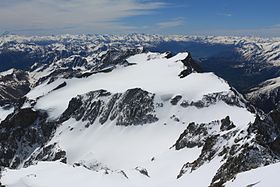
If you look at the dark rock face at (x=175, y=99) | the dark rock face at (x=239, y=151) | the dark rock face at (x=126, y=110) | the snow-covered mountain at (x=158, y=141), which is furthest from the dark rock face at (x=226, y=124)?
the dark rock face at (x=175, y=99)

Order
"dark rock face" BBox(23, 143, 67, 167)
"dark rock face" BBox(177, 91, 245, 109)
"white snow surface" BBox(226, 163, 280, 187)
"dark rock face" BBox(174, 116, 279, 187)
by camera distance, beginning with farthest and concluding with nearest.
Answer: "dark rock face" BBox(23, 143, 67, 167)
"dark rock face" BBox(177, 91, 245, 109)
"dark rock face" BBox(174, 116, 279, 187)
"white snow surface" BBox(226, 163, 280, 187)

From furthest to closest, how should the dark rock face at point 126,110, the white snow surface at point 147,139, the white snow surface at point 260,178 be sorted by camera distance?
the dark rock face at point 126,110 < the white snow surface at point 147,139 < the white snow surface at point 260,178

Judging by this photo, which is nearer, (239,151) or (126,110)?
(239,151)

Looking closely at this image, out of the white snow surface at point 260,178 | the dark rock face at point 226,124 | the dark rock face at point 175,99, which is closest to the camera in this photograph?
the white snow surface at point 260,178

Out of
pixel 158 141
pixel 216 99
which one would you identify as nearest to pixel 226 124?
pixel 158 141

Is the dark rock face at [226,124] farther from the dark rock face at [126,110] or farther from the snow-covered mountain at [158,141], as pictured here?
the dark rock face at [126,110]

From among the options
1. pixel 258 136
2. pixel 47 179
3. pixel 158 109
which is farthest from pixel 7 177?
pixel 158 109

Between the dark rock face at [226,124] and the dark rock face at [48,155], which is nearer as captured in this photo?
the dark rock face at [226,124]

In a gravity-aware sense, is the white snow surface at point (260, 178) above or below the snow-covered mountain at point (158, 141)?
above

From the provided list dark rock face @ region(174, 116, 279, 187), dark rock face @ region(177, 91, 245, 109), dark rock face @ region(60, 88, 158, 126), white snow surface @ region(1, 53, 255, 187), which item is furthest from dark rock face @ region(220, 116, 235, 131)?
dark rock face @ region(60, 88, 158, 126)

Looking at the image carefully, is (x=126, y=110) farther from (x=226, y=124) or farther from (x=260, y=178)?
(x=260, y=178)

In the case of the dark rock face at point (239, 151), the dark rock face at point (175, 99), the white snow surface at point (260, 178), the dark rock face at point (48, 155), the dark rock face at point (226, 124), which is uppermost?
the white snow surface at point (260, 178)

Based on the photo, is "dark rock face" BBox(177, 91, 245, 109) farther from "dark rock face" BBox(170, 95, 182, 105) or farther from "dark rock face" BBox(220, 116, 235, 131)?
"dark rock face" BBox(220, 116, 235, 131)
